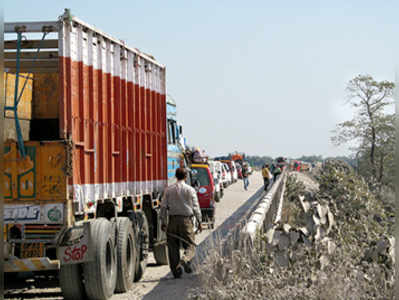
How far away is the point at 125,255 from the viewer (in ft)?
32.9

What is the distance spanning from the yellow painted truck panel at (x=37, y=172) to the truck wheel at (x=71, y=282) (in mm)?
993

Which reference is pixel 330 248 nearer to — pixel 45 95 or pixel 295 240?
pixel 295 240

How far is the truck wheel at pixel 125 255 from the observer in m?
9.84

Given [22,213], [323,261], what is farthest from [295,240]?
[22,213]

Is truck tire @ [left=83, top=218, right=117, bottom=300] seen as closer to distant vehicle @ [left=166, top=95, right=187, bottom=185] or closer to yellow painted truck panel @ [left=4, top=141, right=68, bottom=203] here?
yellow painted truck panel @ [left=4, top=141, right=68, bottom=203]

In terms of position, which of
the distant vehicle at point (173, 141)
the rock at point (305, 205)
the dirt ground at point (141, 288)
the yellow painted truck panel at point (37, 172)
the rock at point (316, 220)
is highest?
the distant vehicle at point (173, 141)

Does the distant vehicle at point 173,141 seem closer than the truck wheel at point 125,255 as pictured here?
No

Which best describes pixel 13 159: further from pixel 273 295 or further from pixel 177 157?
pixel 177 157

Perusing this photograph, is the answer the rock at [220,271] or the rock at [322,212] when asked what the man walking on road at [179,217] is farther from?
the rock at [220,271]

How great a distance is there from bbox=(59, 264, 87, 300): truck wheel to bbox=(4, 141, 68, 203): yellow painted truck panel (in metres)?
0.99

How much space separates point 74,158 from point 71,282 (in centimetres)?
165

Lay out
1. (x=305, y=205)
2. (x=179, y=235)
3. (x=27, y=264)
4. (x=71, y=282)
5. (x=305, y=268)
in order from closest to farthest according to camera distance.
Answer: (x=305, y=268)
(x=27, y=264)
(x=71, y=282)
(x=305, y=205)
(x=179, y=235)

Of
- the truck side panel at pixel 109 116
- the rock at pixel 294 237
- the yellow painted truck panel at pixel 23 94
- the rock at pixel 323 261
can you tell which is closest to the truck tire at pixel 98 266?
the truck side panel at pixel 109 116

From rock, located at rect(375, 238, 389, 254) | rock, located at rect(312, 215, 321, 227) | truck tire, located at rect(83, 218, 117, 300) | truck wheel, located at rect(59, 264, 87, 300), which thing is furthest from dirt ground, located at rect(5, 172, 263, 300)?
rock, located at rect(375, 238, 389, 254)
